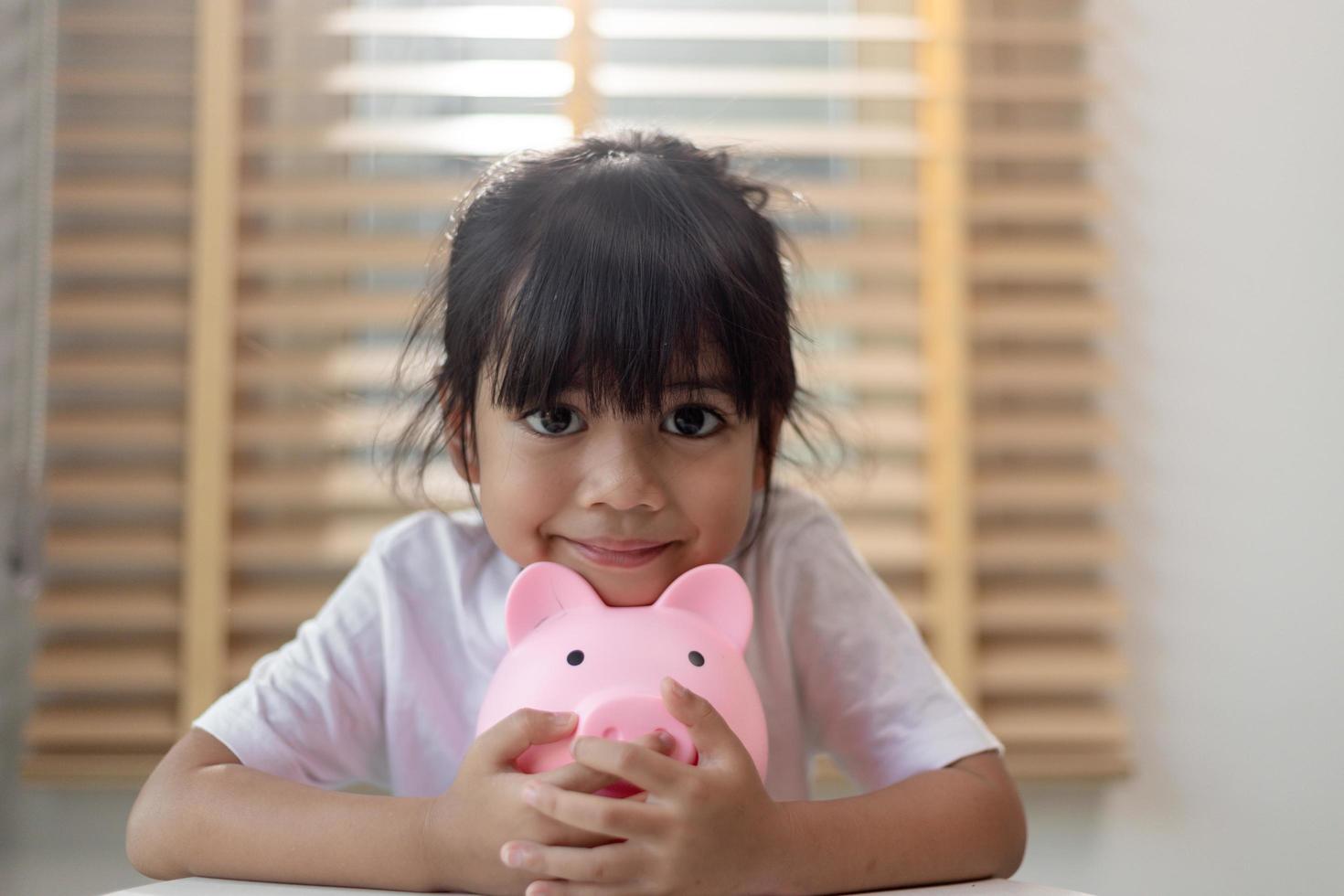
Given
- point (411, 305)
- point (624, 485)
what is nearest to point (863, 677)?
point (624, 485)

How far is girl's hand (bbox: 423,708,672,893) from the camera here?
A: 22.3 inches

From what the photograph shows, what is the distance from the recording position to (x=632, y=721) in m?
0.58

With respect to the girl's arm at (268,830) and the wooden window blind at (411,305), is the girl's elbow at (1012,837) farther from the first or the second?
the wooden window blind at (411,305)

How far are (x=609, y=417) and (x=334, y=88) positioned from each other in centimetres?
92

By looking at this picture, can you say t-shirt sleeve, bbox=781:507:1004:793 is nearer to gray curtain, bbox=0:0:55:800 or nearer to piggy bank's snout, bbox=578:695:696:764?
piggy bank's snout, bbox=578:695:696:764

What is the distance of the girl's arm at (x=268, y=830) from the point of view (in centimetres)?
64

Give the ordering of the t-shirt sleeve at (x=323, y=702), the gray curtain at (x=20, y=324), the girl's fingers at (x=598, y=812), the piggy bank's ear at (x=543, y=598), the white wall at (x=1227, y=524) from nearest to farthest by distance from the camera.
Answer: the girl's fingers at (x=598, y=812) → the piggy bank's ear at (x=543, y=598) → the t-shirt sleeve at (x=323, y=702) → the gray curtain at (x=20, y=324) → the white wall at (x=1227, y=524)

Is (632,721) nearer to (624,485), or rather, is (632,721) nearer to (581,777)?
(581,777)

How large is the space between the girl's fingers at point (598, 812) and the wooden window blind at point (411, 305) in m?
Answer: 0.84

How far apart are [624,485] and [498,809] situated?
0.19 m

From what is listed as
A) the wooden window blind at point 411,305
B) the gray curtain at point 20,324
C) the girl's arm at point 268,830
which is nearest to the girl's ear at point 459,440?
the girl's arm at point 268,830

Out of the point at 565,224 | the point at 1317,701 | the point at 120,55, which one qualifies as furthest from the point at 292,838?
the point at 1317,701

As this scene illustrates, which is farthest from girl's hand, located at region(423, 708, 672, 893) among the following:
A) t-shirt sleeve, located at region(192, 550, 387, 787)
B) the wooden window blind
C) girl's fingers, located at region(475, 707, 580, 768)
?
the wooden window blind

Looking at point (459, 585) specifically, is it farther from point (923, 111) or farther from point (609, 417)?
point (923, 111)
